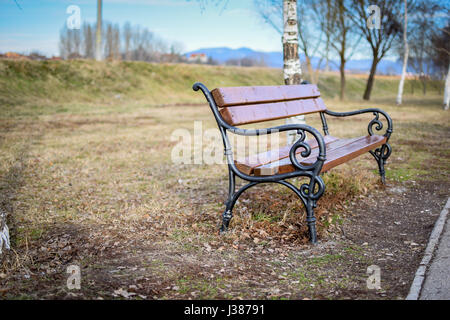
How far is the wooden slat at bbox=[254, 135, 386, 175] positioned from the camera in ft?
9.97

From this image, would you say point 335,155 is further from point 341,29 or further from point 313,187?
point 341,29

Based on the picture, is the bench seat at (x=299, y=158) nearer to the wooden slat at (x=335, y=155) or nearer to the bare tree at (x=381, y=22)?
the wooden slat at (x=335, y=155)

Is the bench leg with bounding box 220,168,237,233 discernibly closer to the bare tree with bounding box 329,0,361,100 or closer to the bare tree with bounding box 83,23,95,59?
the bare tree with bounding box 329,0,361,100

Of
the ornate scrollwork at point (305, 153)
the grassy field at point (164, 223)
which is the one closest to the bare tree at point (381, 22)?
the grassy field at point (164, 223)

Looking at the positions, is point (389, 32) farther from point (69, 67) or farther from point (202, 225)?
point (202, 225)

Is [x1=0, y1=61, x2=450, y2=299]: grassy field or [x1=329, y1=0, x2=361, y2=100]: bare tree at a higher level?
[x1=329, y1=0, x2=361, y2=100]: bare tree

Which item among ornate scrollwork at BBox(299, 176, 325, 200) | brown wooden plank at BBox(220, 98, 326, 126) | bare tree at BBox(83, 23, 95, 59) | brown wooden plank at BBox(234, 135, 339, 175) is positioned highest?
bare tree at BBox(83, 23, 95, 59)

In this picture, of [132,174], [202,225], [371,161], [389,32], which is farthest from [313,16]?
[202,225]

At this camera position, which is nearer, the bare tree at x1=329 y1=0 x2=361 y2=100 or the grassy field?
the grassy field

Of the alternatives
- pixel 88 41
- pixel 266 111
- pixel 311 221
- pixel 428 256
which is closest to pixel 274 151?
pixel 266 111

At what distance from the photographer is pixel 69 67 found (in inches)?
945

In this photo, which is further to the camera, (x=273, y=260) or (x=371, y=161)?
(x=371, y=161)

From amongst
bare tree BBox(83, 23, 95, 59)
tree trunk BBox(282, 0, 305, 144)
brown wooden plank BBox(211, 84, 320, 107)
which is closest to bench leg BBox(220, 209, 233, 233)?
brown wooden plank BBox(211, 84, 320, 107)
